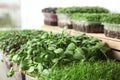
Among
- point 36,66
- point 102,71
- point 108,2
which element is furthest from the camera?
point 108,2

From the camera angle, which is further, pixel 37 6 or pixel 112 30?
pixel 37 6

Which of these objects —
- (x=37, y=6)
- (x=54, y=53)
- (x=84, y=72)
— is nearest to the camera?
(x=84, y=72)

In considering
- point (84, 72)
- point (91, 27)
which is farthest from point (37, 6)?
point (84, 72)

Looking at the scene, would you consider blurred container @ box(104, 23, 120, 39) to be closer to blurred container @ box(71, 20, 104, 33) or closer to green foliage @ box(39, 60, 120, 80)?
blurred container @ box(71, 20, 104, 33)

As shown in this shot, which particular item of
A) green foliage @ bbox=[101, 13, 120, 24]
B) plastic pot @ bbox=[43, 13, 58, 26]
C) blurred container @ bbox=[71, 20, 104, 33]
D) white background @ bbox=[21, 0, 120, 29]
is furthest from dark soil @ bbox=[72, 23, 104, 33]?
plastic pot @ bbox=[43, 13, 58, 26]

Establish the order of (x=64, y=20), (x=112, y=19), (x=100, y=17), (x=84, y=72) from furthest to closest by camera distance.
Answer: (x=64, y=20) → (x=100, y=17) → (x=112, y=19) → (x=84, y=72)

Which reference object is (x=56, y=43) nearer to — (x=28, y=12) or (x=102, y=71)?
(x=102, y=71)

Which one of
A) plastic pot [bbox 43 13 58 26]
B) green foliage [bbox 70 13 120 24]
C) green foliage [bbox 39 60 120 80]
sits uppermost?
green foliage [bbox 70 13 120 24]

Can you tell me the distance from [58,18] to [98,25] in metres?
0.55

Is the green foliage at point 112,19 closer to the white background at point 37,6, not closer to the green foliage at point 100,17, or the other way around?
the green foliage at point 100,17

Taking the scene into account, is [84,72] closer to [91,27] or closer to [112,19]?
[112,19]

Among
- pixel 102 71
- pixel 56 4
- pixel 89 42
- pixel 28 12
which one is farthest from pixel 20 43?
pixel 28 12

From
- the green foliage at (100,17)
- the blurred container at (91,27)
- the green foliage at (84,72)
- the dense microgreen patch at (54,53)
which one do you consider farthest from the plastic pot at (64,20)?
the green foliage at (84,72)

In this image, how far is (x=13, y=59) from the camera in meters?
1.39
